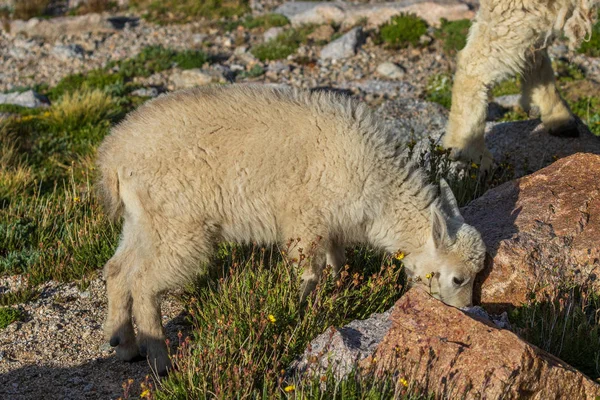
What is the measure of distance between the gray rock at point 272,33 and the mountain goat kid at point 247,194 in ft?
31.4

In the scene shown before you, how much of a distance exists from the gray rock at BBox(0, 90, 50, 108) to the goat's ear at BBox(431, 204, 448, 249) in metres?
8.83

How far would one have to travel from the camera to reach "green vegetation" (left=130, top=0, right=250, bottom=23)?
57.2 ft

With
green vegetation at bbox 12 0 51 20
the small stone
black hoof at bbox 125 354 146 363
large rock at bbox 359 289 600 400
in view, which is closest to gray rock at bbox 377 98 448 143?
the small stone

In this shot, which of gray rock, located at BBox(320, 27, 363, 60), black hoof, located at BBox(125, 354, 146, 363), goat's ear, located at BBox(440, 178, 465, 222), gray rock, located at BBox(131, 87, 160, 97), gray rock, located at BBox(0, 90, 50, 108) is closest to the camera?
black hoof, located at BBox(125, 354, 146, 363)

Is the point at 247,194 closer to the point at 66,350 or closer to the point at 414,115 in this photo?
the point at 66,350

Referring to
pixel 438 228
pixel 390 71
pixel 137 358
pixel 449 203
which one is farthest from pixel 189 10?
pixel 438 228

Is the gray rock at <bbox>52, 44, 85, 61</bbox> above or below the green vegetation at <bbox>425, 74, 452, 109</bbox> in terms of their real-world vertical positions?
below

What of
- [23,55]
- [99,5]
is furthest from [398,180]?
[99,5]

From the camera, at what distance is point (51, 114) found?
39.4 ft

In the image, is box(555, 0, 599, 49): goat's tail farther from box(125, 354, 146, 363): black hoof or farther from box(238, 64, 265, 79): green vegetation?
box(238, 64, 265, 79): green vegetation

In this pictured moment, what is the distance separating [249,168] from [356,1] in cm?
1234

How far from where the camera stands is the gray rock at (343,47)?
1499 centimetres

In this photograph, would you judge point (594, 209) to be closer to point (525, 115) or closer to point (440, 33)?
point (525, 115)

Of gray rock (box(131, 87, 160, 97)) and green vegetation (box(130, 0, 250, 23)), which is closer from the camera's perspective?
gray rock (box(131, 87, 160, 97))
